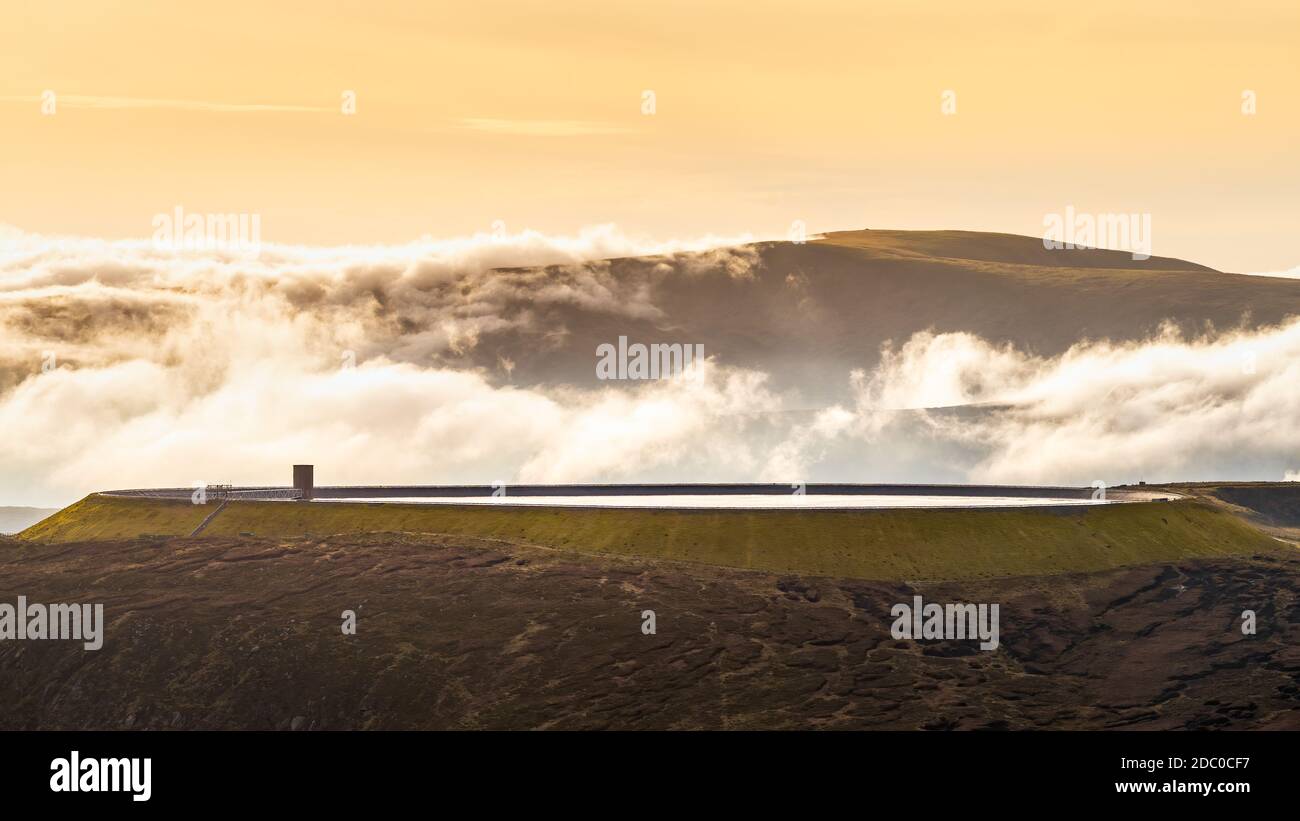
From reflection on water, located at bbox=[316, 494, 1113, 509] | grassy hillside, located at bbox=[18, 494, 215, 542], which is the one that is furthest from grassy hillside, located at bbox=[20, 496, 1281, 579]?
reflection on water, located at bbox=[316, 494, 1113, 509]

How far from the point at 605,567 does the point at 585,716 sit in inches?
1073

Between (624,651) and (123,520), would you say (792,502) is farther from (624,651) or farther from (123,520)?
(123,520)

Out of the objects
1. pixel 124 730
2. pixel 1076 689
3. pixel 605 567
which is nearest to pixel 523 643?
pixel 605 567

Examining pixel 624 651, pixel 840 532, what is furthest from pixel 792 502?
pixel 624 651

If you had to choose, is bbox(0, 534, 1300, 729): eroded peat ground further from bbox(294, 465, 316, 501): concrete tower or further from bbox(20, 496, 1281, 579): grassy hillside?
bbox(294, 465, 316, 501): concrete tower

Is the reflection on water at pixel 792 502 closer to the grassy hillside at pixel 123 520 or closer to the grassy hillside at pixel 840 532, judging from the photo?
the grassy hillside at pixel 840 532

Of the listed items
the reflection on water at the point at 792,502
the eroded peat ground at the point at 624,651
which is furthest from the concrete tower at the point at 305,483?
the eroded peat ground at the point at 624,651

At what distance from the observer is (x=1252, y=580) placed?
167000mm

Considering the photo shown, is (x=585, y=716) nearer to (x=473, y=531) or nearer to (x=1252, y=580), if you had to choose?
(x=473, y=531)

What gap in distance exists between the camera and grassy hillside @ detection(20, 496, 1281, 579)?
524 ft

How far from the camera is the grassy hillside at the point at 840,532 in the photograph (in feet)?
524
